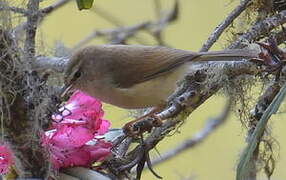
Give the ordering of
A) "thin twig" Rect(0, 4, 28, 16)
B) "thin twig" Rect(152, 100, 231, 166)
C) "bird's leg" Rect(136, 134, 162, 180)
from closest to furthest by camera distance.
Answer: "thin twig" Rect(0, 4, 28, 16), "bird's leg" Rect(136, 134, 162, 180), "thin twig" Rect(152, 100, 231, 166)

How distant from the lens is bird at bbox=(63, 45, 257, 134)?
4.93 feet

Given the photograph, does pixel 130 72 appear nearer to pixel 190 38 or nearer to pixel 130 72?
pixel 130 72

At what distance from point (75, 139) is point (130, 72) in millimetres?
572

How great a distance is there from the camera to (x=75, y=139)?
3.50 ft

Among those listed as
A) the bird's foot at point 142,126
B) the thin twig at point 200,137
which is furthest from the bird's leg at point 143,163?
the thin twig at point 200,137

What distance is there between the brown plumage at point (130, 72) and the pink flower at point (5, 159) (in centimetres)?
42

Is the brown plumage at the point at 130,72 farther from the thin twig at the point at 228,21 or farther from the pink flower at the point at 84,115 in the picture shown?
the pink flower at the point at 84,115

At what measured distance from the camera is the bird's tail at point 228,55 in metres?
1.19

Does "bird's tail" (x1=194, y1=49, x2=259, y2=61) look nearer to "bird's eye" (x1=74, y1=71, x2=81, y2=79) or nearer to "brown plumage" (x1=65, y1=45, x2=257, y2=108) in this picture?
"brown plumage" (x1=65, y1=45, x2=257, y2=108)

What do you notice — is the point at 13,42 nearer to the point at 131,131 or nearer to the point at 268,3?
the point at 131,131

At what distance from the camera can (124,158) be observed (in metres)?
1.13

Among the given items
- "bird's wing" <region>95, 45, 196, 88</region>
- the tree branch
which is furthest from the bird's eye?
the tree branch

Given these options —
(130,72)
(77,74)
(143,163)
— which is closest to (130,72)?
(130,72)

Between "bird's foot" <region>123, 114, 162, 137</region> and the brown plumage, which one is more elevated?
"bird's foot" <region>123, 114, 162, 137</region>
